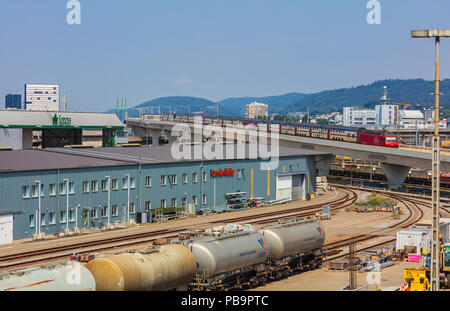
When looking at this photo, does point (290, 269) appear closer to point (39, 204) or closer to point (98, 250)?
point (98, 250)

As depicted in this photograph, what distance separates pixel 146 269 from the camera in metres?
23.6

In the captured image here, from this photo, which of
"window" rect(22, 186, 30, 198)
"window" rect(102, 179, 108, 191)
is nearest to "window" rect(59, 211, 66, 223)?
"window" rect(22, 186, 30, 198)

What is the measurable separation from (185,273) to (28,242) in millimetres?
22998

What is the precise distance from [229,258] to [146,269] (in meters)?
5.67

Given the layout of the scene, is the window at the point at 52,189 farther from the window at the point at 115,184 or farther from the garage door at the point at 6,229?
the window at the point at 115,184

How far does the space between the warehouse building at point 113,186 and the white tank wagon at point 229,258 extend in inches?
866

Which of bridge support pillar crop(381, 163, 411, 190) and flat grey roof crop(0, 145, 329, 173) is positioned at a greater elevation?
flat grey roof crop(0, 145, 329, 173)

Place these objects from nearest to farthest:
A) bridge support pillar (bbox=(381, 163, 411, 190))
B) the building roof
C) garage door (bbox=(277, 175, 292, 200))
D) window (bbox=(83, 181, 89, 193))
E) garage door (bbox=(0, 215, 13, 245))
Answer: garage door (bbox=(0, 215, 13, 245))
window (bbox=(83, 181, 89, 193))
garage door (bbox=(277, 175, 292, 200))
the building roof
bridge support pillar (bbox=(381, 163, 411, 190))

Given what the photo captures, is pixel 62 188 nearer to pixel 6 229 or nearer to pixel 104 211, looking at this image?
pixel 104 211

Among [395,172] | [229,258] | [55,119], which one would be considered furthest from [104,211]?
[395,172]

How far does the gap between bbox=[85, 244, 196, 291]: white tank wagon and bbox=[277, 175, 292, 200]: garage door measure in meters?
45.4

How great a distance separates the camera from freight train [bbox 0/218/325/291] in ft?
70.6

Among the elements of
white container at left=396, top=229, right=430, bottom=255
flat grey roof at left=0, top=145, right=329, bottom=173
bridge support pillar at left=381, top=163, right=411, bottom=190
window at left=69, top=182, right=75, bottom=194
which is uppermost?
flat grey roof at left=0, top=145, right=329, bottom=173

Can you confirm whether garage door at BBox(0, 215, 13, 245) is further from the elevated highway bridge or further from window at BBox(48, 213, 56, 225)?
the elevated highway bridge
